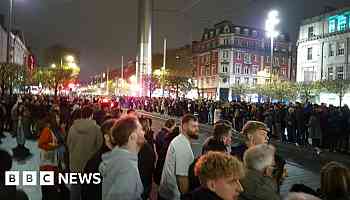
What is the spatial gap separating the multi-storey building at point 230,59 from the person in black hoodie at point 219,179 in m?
86.5

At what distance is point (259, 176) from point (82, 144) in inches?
137

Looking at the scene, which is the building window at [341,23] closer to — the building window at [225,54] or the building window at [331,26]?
the building window at [331,26]

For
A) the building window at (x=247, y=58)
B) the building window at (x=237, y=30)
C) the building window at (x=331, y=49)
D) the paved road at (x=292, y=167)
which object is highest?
the building window at (x=237, y=30)

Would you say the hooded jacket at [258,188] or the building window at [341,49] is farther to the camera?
the building window at [341,49]

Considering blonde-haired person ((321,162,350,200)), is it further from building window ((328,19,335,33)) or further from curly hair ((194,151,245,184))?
building window ((328,19,335,33))

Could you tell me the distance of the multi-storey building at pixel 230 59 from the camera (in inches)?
3772

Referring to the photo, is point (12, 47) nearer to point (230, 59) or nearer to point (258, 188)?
point (230, 59)

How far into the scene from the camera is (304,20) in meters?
65.8

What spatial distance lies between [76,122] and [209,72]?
9361cm

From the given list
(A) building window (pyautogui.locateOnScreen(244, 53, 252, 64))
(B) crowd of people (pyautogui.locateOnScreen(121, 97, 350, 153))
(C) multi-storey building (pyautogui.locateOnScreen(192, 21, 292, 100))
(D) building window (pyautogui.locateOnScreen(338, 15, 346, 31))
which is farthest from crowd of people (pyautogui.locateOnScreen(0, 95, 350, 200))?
(A) building window (pyautogui.locateOnScreen(244, 53, 252, 64))

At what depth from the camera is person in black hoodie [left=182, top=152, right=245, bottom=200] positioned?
10.9ft

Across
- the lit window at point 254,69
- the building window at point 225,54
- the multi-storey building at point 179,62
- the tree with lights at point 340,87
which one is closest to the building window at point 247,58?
the lit window at point 254,69

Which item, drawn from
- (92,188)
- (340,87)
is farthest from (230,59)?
(92,188)

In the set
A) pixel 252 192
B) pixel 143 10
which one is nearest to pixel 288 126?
pixel 252 192
